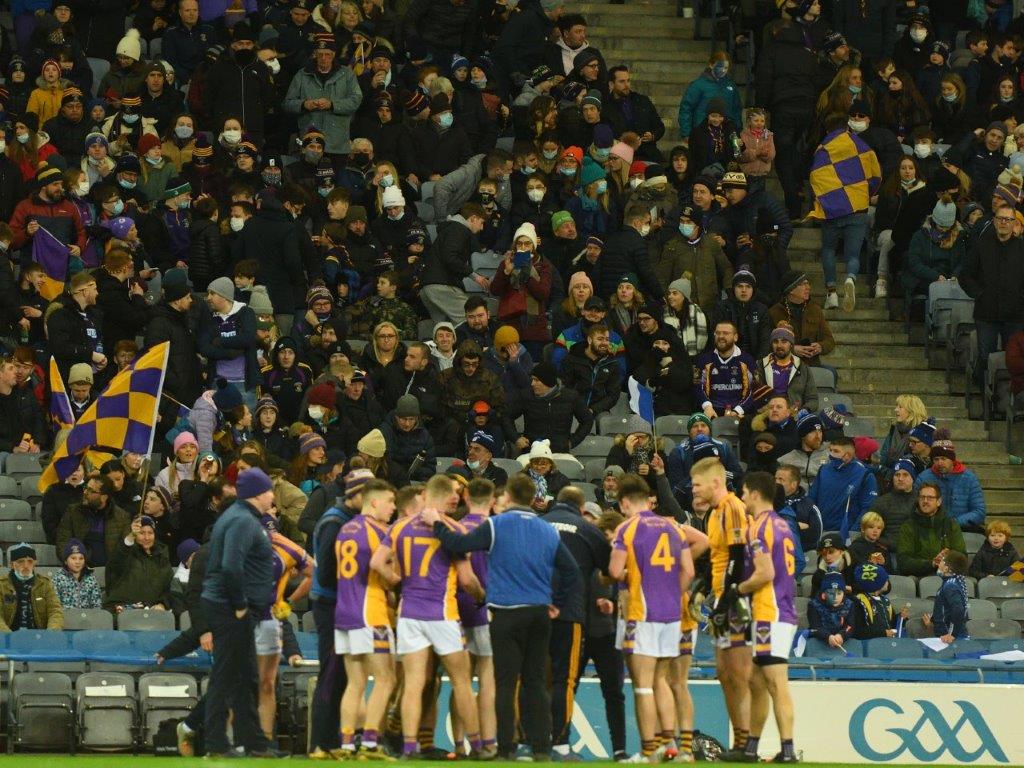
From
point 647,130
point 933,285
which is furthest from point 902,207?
point 647,130

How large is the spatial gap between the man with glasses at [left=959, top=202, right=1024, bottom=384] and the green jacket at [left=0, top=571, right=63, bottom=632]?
957cm

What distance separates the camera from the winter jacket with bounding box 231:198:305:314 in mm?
22234

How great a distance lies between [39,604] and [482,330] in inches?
207

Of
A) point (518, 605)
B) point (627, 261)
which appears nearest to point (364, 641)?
point (518, 605)

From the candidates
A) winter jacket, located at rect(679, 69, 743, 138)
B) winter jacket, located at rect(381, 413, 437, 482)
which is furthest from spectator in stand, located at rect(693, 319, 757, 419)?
winter jacket, located at rect(679, 69, 743, 138)

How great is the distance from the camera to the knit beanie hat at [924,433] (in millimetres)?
21469

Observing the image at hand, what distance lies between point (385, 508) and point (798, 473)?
5.91 m

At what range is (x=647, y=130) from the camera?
25.2m

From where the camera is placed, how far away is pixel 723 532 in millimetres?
15500

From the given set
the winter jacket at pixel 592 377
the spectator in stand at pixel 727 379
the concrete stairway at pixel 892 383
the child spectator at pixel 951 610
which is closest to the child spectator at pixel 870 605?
the child spectator at pixel 951 610

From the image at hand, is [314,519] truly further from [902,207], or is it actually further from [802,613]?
[902,207]

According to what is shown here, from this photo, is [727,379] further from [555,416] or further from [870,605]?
[870,605]

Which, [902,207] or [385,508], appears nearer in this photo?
[385,508]

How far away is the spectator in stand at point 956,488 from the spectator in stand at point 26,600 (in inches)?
308
